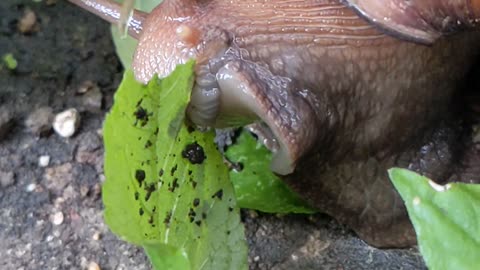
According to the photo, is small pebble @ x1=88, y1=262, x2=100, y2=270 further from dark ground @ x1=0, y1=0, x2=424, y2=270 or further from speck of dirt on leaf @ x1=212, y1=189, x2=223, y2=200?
speck of dirt on leaf @ x1=212, y1=189, x2=223, y2=200

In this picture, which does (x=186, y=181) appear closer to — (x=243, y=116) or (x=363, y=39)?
(x=243, y=116)

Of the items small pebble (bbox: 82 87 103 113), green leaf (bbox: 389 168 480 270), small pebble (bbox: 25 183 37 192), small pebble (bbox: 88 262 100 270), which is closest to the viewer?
green leaf (bbox: 389 168 480 270)

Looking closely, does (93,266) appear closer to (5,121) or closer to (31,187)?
(31,187)

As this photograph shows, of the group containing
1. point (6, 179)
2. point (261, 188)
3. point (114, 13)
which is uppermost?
point (114, 13)

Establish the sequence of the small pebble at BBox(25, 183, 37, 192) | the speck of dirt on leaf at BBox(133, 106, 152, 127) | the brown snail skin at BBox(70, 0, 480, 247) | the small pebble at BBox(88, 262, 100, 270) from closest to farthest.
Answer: the speck of dirt on leaf at BBox(133, 106, 152, 127) < the brown snail skin at BBox(70, 0, 480, 247) < the small pebble at BBox(88, 262, 100, 270) < the small pebble at BBox(25, 183, 37, 192)

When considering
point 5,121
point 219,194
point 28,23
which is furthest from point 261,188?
point 28,23

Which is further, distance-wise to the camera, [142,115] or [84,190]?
[84,190]

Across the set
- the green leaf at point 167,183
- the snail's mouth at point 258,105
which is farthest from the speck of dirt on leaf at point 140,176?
the snail's mouth at point 258,105

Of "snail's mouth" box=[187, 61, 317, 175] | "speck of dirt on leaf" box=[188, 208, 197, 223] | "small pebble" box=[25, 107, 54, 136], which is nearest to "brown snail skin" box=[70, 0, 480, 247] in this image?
"snail's mouth" box=[187, 61, 317, 175]
